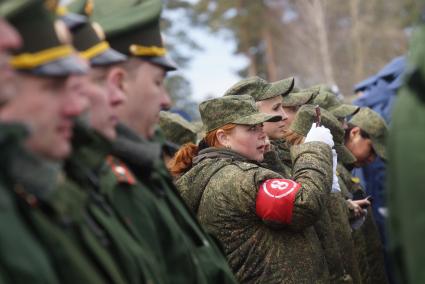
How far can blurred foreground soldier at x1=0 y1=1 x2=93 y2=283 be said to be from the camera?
9.03ft

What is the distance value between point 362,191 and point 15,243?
5.21 metres

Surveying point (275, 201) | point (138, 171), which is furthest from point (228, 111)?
point (138, 171)

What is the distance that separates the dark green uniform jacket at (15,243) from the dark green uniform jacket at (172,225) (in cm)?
112

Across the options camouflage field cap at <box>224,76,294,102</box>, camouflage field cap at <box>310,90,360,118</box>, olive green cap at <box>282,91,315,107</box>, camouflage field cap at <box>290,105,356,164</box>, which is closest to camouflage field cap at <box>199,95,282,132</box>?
camouflage field cap at <box>224,76,294,102</box>

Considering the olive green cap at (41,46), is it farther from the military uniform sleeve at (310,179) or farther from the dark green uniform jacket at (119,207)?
the military uniform sleeve at (310,179)

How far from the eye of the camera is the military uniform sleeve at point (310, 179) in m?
5.26

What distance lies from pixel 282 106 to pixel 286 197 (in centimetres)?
197

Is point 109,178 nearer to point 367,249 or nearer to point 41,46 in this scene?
point 41,46

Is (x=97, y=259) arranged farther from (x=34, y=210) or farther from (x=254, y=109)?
(x=254, y=109)

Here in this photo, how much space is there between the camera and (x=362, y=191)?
7.59 m

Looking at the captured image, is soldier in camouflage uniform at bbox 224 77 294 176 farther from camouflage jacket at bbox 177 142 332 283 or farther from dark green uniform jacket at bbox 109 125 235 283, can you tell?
dark green uniform jacket at bbox 109 125 235 283

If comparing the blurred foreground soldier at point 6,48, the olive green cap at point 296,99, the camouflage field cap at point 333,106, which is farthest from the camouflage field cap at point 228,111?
the blurred foreground soldier at point 6,48

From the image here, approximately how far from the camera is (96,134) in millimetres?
3594

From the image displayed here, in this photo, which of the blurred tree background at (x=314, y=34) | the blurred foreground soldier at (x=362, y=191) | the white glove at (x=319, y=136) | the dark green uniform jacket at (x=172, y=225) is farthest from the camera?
the blurred tree background at (x=314, y=34)
